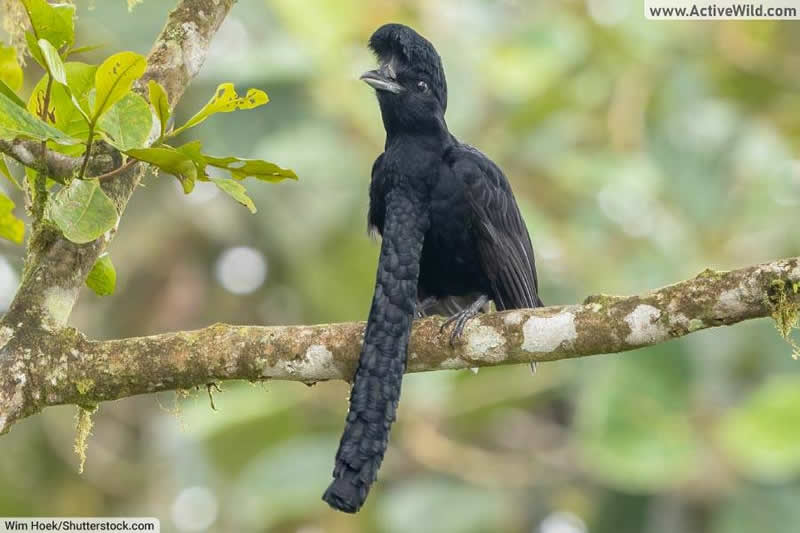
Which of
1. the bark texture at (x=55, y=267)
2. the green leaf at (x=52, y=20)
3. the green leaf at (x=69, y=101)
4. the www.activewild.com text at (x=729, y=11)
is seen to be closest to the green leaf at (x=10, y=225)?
the bark texture at (x=55, y=267)

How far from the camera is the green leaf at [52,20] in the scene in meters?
2.64

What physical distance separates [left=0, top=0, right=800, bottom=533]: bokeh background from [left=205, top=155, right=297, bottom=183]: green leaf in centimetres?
356

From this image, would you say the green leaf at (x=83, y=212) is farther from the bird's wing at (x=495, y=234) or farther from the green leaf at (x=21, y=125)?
the bird's wing at (x=495, y=234)

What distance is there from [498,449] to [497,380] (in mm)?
1289

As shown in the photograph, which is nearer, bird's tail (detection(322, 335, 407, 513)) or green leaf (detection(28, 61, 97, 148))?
green leaf (detection(28, 61, 97, 148))

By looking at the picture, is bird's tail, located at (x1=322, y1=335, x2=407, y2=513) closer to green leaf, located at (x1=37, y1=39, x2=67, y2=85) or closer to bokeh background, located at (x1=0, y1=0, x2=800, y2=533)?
green leaf, located at (x1=37, y1=39, x2=67, y2=85)

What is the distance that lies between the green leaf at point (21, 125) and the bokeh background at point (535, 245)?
3.76 metres

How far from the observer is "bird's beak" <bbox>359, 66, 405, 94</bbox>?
12.5 feet

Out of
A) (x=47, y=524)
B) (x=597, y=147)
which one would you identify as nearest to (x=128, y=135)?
(x=47, y=524)

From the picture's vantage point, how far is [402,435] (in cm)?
719

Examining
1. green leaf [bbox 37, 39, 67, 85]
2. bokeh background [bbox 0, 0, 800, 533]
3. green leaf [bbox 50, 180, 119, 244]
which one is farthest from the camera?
bokeh background [bbox 0, 0, 800, 533]

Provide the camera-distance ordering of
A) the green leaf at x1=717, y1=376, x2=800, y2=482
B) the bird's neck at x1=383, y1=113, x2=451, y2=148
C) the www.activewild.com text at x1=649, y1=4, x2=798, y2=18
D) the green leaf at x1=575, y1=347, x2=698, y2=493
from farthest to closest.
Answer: the green leaf at x1=575, y1=347, x2=698, y2=493, the green leaf at x1=717, y1=376, x2=800, y2=482, the www.activewild.com text at x1=649, y1=4, x2=798, y2=18, the bird's neck at x1=383, y1=113, x2=451, y2=148

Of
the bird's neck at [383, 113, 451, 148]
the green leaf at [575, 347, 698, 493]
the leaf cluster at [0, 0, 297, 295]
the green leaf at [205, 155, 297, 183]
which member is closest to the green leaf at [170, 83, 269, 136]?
the leaf cluster at [0, 0, 297, 295]

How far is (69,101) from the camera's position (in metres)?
2.69
